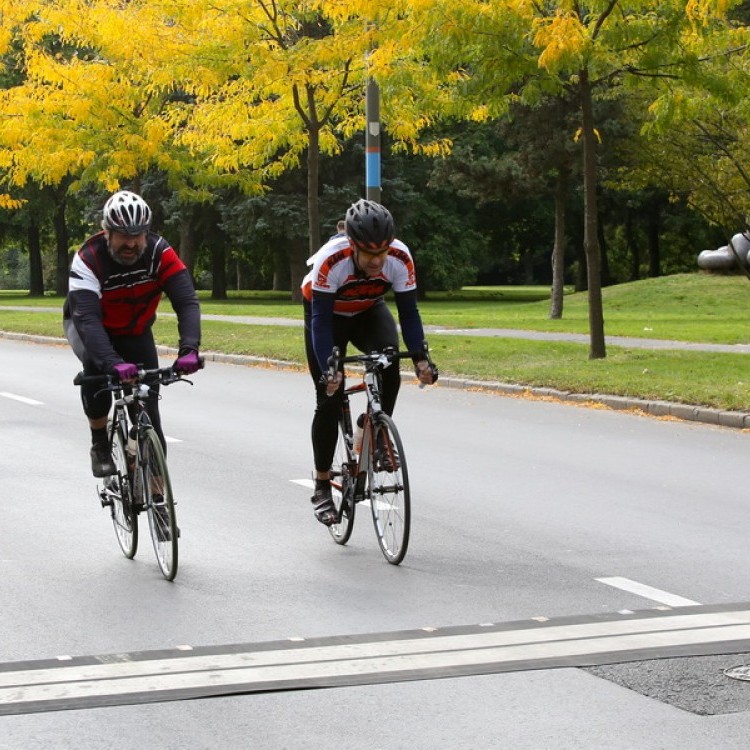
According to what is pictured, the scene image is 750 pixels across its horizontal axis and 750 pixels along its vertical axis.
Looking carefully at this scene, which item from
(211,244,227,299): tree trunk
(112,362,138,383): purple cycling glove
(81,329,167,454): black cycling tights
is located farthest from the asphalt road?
(211,244,227,299): tree trunk

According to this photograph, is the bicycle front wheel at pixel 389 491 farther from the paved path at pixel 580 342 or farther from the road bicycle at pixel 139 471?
the paved path at pixel 580 342

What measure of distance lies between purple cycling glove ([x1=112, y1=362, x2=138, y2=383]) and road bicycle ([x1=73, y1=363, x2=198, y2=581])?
0.19 feet

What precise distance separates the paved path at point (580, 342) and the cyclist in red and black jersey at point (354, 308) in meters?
6.47

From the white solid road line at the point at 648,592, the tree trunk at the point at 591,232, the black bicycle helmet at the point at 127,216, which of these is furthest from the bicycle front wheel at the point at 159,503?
the tree trunk at the point at 591,232

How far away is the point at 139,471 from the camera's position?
7.50 m

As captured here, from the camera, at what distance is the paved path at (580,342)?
46.3 ft

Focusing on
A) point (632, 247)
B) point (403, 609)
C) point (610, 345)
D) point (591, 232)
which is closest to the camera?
point (403, 609)

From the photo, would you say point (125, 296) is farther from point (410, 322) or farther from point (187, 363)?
point (410, 322)

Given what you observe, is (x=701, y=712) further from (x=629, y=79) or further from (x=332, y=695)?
(x=629, y=79)

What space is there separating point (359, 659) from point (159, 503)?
6.34ft

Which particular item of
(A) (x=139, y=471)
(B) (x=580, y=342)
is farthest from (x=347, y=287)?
(B) (x=580, y=342)

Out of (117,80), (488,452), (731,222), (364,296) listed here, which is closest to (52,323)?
(117,80)

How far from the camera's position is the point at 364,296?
7.77 m

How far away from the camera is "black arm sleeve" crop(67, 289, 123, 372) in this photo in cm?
718
